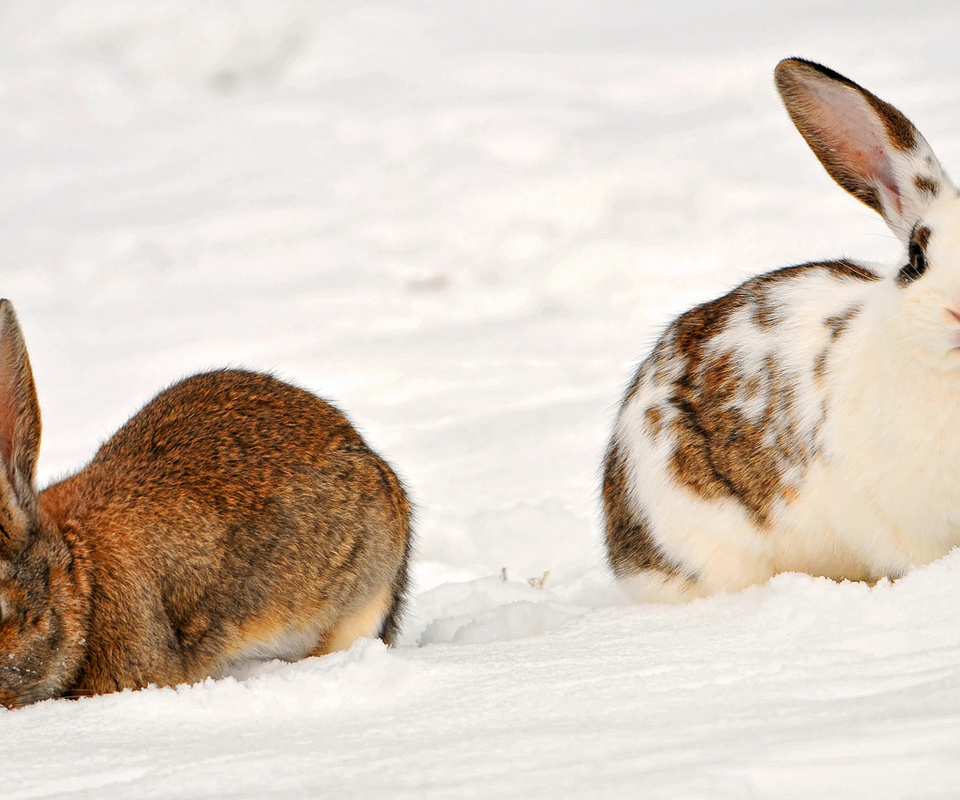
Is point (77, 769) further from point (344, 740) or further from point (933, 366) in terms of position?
point (933, 366)

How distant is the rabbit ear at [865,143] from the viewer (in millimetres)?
3826

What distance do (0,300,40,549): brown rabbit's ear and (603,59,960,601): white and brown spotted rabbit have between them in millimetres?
1813

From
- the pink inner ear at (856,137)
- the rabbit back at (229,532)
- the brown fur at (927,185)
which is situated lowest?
the rabbit back at (229,532)

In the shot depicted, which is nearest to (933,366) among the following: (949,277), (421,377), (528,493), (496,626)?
(949,277)

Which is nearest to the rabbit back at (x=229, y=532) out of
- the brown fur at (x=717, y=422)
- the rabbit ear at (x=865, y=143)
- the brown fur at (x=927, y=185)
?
the brown fur at (x=717, y=422)

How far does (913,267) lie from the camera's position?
3.62m

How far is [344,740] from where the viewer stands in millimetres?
2766

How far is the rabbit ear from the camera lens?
3826mm

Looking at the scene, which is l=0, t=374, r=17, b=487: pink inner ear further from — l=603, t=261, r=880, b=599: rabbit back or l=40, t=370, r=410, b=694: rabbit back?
l=603, t=261, r=880, b=599: rabbit back

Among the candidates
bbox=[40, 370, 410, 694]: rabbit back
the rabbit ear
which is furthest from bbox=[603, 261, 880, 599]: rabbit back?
bbox=[40, 370, 410, 694]: rabbit back

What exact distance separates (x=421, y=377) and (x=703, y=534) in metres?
3.23

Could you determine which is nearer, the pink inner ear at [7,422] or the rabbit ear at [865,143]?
the pink inner ear at [7,422]

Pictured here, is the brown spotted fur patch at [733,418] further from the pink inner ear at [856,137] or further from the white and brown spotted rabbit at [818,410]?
the pink inner ear at [856,137]

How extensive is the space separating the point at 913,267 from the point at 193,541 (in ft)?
6.87
